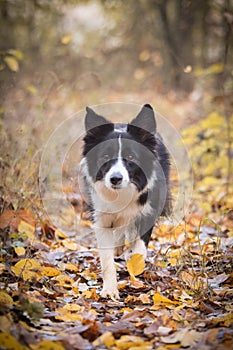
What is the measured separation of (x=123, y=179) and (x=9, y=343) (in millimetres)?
2260

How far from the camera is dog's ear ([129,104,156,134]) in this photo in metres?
4.64

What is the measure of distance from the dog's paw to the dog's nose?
1013 millimetres

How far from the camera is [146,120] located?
472 centimetres

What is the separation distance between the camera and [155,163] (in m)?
5.00

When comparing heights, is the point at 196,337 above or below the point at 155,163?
below

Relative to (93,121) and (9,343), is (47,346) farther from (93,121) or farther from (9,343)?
(93,121)

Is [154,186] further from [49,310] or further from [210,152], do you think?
[210,152]

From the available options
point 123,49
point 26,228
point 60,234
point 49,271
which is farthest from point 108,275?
point 123,49

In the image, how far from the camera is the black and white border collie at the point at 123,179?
4559 millimetres

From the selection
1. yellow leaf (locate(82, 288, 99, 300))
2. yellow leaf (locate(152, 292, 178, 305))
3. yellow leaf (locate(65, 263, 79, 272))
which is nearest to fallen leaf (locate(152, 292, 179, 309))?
yellow leaf (locate(152, 292, 178, 305))

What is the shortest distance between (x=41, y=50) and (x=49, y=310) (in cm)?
1258

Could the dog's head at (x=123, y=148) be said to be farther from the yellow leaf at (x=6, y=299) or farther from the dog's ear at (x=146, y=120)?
the yellow leaf at (x=6, y=299)

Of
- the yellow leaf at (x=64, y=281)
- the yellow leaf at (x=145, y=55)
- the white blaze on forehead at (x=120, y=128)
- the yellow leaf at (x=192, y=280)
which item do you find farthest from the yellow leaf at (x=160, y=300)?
the yellow leaf at (x=145, y=55)

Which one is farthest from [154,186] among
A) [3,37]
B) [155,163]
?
[3,37]
